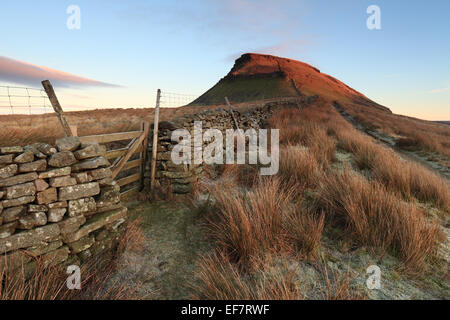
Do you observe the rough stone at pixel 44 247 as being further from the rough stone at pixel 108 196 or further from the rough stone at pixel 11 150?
the rough stone at pixel 11 150

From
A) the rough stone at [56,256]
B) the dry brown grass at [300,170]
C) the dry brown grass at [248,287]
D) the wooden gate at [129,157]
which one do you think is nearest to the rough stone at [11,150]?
the rough stone at [56,256]

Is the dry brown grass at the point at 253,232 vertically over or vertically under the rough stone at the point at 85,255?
over

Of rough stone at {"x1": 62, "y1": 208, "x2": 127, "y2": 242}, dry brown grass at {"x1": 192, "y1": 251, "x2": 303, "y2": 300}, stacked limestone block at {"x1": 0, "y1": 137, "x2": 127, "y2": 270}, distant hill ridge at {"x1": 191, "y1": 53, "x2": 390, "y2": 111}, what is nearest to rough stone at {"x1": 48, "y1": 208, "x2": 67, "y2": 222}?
stacked limestone block at {"x1": 0, "y1": 137, "x2": 127, "y2": 270}

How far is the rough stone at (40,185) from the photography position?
93.9 inches

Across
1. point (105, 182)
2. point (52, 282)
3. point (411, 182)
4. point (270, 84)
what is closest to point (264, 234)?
point (105, 182)

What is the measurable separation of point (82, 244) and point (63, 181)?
2.62ft

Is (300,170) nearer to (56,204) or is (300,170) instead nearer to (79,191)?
(79,191)

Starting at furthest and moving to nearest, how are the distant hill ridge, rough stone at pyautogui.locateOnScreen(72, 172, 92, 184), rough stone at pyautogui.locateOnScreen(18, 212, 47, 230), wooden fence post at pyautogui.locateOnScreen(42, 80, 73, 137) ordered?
the distant hill ridge < wooden fence post at pyautogui.locateOnScreen(42, 80, 73, 137) < rough stone at pyautogui.locateOnScreen(72, 172, 92, 184) < rough stone at pyautogui.locateOnScreen(18, 212, 47, 230)

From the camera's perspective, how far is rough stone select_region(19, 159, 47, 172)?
7.58 ft

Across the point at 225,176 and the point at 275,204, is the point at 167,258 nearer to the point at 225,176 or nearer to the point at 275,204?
the point at 275,204

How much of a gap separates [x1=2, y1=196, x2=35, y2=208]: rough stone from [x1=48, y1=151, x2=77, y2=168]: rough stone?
415mm

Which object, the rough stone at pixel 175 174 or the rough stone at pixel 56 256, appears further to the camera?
the rough stone at pixel 175 174

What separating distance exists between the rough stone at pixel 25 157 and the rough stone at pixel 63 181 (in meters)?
0.31

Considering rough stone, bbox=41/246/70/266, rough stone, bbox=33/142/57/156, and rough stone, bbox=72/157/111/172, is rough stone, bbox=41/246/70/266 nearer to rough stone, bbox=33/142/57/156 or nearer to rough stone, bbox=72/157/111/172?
rough stone, bbox=72/157/111/172
